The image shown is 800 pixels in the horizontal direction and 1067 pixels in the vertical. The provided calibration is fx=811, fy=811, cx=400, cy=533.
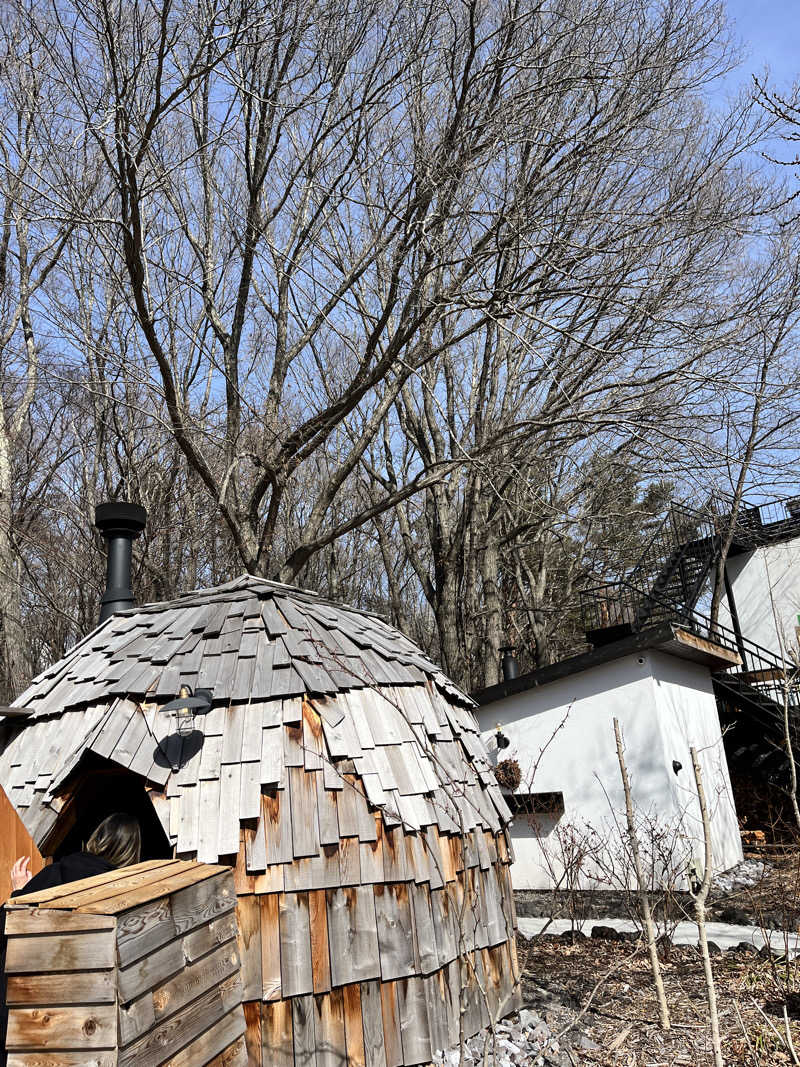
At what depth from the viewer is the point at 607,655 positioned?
39.8ft

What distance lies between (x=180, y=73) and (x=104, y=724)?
23.1 ft

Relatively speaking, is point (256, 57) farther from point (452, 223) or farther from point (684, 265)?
point (684, 265)

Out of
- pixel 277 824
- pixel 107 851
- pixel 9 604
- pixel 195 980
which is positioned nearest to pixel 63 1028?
pixel 195 980

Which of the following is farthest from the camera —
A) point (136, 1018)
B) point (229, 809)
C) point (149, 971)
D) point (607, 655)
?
point (607, 655)

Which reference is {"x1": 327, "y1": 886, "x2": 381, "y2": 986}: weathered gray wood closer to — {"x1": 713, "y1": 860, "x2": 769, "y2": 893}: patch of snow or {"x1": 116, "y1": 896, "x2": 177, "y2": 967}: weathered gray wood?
{"x1": 116, "y1": 896, "x2": 177, "y2": 967}: weathered gray wood

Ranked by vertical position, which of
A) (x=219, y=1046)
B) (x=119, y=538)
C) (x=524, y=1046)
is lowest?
(x=524, y=1046)

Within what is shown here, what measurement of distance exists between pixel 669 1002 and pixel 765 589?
18.1 m

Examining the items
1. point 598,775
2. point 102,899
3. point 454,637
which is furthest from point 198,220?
point 102,899

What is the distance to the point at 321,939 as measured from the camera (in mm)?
4859

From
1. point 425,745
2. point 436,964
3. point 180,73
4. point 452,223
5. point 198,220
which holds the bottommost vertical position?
point 436,964

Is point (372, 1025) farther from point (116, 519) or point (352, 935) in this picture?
point (116, 519)

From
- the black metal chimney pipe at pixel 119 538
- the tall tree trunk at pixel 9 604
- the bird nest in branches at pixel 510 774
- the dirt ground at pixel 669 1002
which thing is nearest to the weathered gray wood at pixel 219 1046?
the dirt ground at pixel 669 1002

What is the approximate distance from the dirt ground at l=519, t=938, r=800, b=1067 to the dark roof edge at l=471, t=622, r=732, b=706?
4.26m

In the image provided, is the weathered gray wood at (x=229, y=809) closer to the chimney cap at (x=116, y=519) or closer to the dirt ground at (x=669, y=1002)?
the dirt ground at (x=669, y=1002)
